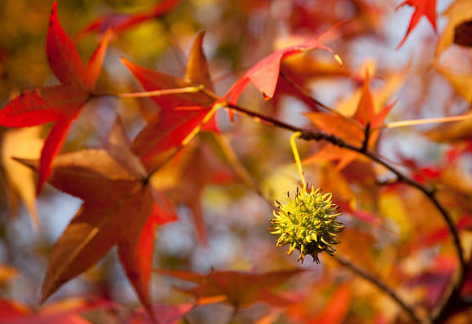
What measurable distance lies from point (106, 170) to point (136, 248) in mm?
131

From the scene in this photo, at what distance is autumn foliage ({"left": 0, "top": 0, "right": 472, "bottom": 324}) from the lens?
67 cm

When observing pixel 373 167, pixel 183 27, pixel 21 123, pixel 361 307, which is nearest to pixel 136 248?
pixel 21 123

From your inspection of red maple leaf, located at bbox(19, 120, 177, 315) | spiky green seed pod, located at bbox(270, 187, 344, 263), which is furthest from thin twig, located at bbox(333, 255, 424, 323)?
red maple leaf, located at bbox(19, 120, 177, 315)

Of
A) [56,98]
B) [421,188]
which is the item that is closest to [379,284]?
[421,188]

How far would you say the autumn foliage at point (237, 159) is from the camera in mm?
666

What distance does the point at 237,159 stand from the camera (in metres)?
1.17

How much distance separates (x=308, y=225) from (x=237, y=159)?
1.89 ft

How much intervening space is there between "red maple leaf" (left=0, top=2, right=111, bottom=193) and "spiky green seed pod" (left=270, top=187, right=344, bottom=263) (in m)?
0.34

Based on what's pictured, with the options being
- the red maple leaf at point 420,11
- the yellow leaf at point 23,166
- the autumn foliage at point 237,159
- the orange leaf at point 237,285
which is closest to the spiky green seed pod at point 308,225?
the autumn foliage at point 237,159

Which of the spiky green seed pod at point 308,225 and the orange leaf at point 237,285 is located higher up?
the spiky green seed pod at point 308,225

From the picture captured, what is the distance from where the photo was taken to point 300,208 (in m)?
0.62

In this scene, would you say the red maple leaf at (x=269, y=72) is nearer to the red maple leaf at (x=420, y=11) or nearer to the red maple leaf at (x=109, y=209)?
the red maple leaf at (x=420, y=11)

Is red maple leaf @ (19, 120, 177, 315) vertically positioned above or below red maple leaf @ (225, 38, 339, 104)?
below

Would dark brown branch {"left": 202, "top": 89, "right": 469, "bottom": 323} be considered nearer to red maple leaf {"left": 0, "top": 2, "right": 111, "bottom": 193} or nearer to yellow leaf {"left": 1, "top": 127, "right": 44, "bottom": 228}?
red maple leaf {"left": 0, "top": 2, "right": 111, "bottom": 193}
